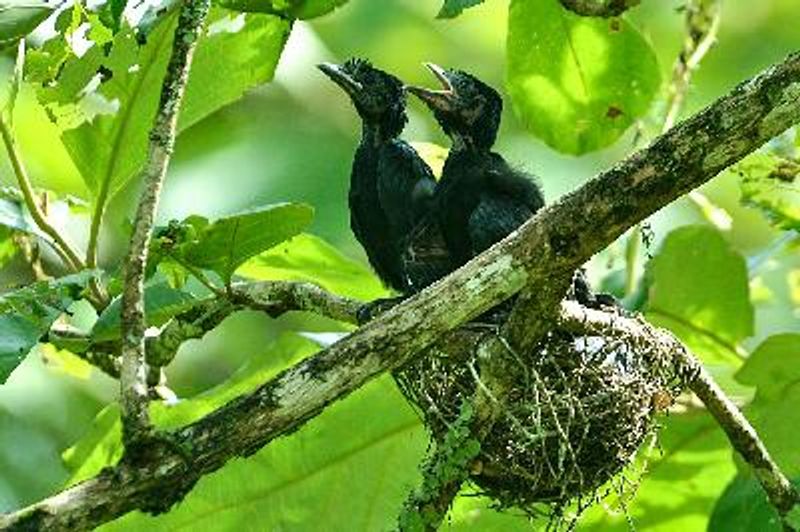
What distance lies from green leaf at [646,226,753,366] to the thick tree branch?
162 cm

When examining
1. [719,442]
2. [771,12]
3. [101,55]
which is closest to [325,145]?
[771,12]

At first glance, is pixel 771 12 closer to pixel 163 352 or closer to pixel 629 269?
pixel 629 269

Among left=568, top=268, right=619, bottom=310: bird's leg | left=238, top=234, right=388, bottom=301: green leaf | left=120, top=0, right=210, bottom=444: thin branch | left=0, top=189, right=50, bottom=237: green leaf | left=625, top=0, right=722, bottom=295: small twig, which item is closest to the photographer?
left=120, top=0, right=210, bottom=444: thin branch

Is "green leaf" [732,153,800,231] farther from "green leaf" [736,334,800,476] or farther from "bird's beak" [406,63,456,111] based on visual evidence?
"bird's beak" [406,63,456,111]

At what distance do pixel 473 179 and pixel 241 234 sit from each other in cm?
113

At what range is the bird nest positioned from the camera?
371 cm

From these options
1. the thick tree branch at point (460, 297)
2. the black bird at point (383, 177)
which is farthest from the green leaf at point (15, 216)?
the black bird at point (383, 177)

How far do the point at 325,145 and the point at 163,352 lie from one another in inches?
86.5

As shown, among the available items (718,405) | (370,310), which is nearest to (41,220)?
(370,310)

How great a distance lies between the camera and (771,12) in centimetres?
604

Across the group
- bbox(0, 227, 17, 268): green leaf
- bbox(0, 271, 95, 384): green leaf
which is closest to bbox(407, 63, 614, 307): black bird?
bbox(0, 227, 17, 268): green leaf

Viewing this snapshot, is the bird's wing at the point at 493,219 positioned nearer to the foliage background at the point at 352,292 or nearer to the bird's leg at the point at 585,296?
the bird's leg at the point at 585,296

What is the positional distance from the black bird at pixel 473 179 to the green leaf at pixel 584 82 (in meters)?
0.13

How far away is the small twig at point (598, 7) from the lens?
3461mm
